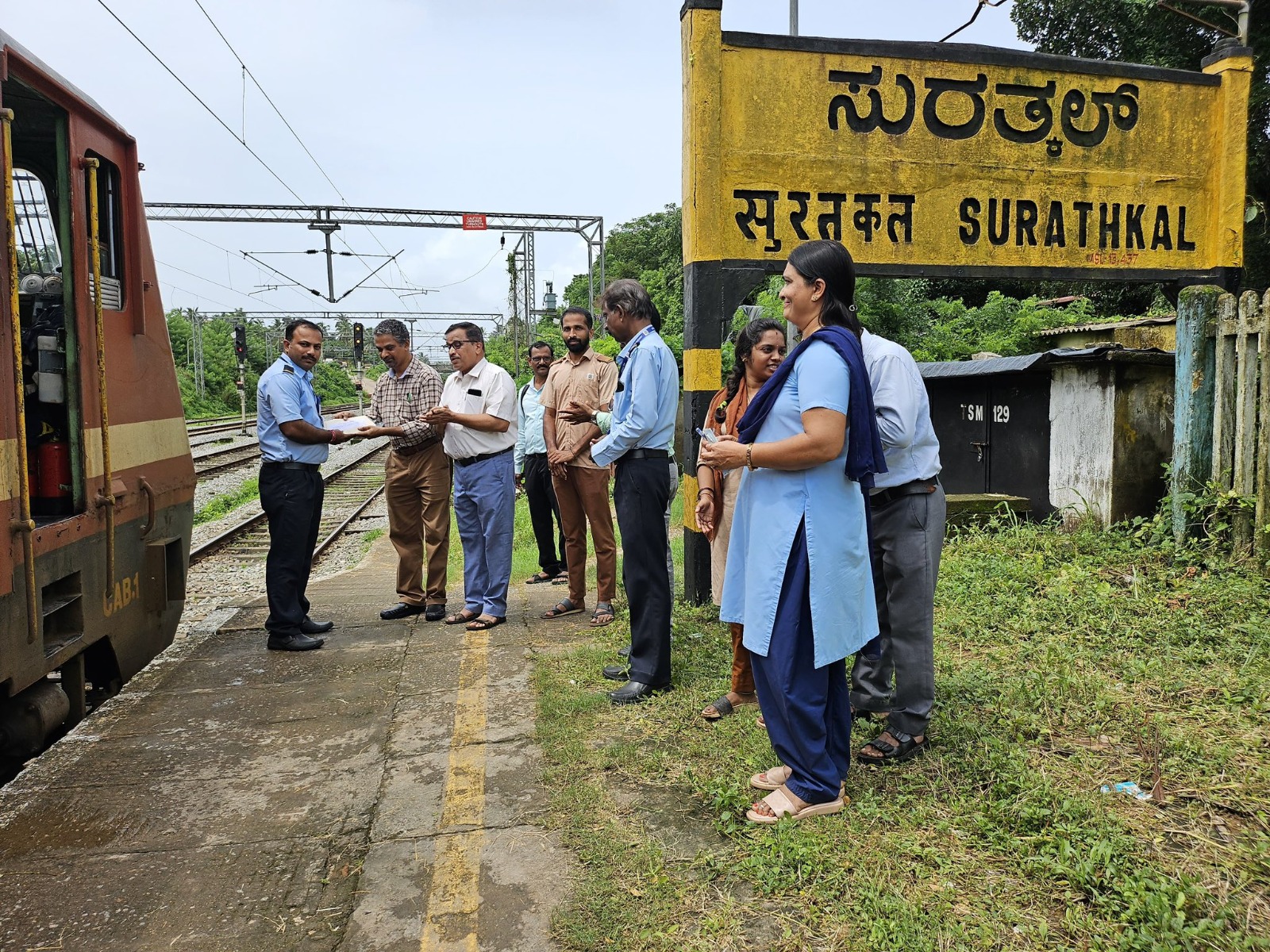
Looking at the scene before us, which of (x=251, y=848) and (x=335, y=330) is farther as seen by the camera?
(x=335, y=330)

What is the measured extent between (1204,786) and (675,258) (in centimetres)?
3749

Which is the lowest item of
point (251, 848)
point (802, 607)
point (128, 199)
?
point (251, 848)

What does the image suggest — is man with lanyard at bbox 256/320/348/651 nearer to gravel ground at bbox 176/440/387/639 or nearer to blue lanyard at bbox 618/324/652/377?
gravel ground at bbox 176/440/387/639

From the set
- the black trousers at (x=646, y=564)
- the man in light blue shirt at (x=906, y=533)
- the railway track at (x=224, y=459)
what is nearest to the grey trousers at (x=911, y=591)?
the man in light blue shirt at (x=906, y=533)

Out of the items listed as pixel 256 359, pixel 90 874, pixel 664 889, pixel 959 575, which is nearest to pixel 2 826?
pixel 90 874

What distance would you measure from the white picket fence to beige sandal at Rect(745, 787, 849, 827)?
4.17 metres

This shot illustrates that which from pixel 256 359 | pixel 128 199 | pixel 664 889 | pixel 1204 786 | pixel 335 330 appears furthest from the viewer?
pixel 335 330

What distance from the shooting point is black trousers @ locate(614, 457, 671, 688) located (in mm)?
4492

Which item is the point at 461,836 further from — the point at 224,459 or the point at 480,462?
the point at 224,459

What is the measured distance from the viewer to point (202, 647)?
19.0ft

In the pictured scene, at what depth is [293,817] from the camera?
340 centimetres

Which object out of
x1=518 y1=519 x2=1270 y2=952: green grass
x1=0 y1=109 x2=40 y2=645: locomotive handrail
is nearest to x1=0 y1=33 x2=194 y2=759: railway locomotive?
x1=0 y1=109 x2=40 y2=645: locomotive handrail

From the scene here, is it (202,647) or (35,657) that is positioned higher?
(35,657)

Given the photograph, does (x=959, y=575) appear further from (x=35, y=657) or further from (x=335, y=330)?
(x=335, y=330)
